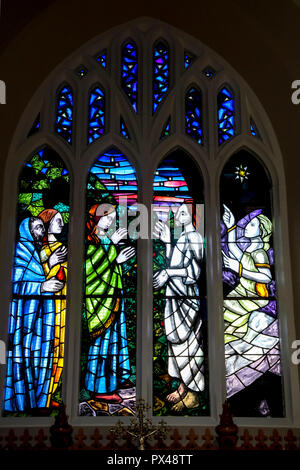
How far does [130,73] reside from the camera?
786 centimetres

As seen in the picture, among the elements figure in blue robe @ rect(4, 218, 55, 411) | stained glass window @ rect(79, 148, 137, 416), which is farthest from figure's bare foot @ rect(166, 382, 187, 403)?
figure in blue robe @ rect(4, 218, 55, 411)

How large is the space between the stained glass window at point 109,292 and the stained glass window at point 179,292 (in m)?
0.23

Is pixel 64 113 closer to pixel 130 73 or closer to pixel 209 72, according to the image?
pixel 130 73

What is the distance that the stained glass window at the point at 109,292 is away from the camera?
668cm

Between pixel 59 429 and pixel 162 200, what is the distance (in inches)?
95.3

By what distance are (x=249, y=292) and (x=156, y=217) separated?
3.60 ft

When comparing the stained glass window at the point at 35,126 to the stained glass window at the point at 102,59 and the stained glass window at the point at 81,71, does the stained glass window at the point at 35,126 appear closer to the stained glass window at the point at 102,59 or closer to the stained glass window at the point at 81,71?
the stained glass window at the point at 81,71

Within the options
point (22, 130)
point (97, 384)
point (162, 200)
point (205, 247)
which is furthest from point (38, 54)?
point (97, 384)

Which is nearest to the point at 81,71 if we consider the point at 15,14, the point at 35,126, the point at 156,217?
the point at 35,126

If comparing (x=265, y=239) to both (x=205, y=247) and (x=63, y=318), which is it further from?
(x=63, y=318)

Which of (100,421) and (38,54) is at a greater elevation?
(38,54)

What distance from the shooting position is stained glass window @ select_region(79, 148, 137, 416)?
6.68 metres
